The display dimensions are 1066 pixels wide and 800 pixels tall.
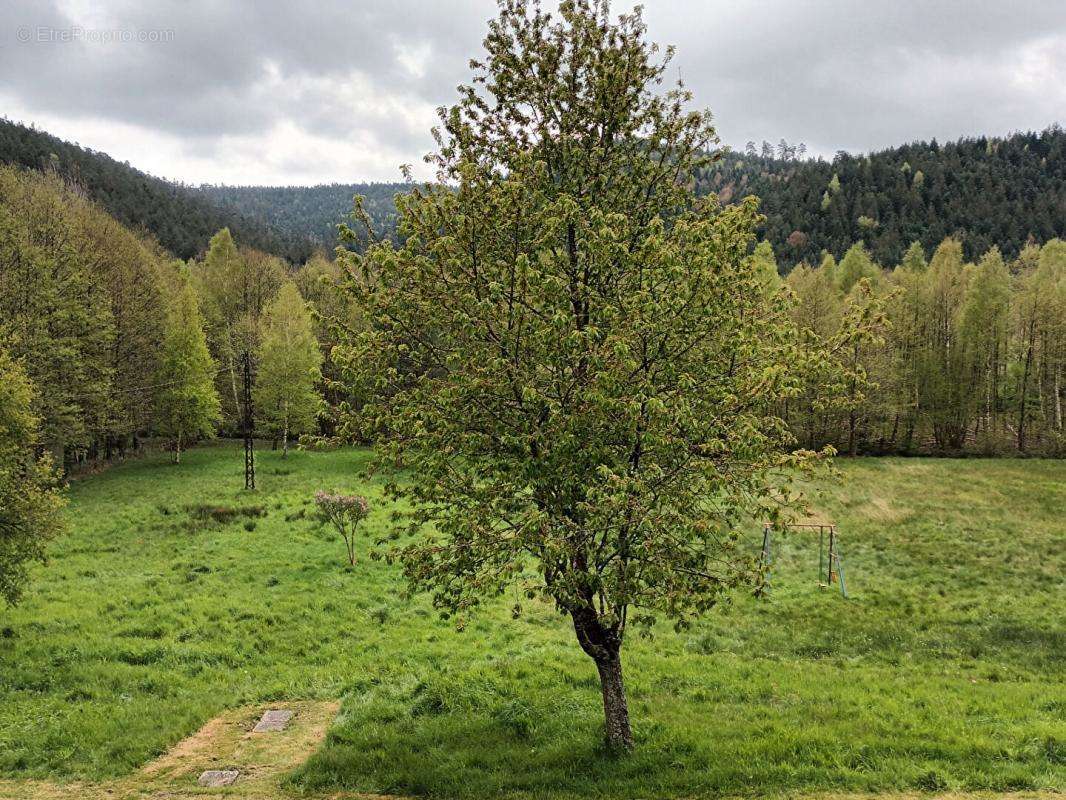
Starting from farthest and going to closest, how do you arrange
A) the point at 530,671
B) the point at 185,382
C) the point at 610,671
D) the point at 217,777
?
1. the point at 185,382
2. the point at 530,671
3. the point at 610,671
4. the point at 217,777

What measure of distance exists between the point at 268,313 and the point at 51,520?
39.5 m

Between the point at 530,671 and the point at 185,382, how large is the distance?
42.6m

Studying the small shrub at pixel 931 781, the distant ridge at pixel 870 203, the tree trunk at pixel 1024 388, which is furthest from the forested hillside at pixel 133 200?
the small shrub at pixel 931 781

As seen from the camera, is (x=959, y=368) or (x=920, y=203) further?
(x=920, y=203)

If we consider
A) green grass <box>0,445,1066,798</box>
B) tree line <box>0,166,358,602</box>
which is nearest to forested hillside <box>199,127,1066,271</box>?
tree line <box>0,166,358,602</box>

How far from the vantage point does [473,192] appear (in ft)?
33.0

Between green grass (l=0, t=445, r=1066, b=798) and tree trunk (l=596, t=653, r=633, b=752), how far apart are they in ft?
1.44

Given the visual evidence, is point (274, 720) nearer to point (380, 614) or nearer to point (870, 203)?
point (380, 614)

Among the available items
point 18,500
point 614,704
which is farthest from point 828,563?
point 18,500

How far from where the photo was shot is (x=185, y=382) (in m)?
47.1

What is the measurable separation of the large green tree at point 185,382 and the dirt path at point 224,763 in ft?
128

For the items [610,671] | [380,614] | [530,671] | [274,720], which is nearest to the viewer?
[610,671]

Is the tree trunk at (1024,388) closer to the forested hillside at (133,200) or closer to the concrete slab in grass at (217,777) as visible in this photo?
the concrete slab in grass at (217,777)

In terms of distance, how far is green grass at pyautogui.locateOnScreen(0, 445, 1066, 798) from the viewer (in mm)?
10617
